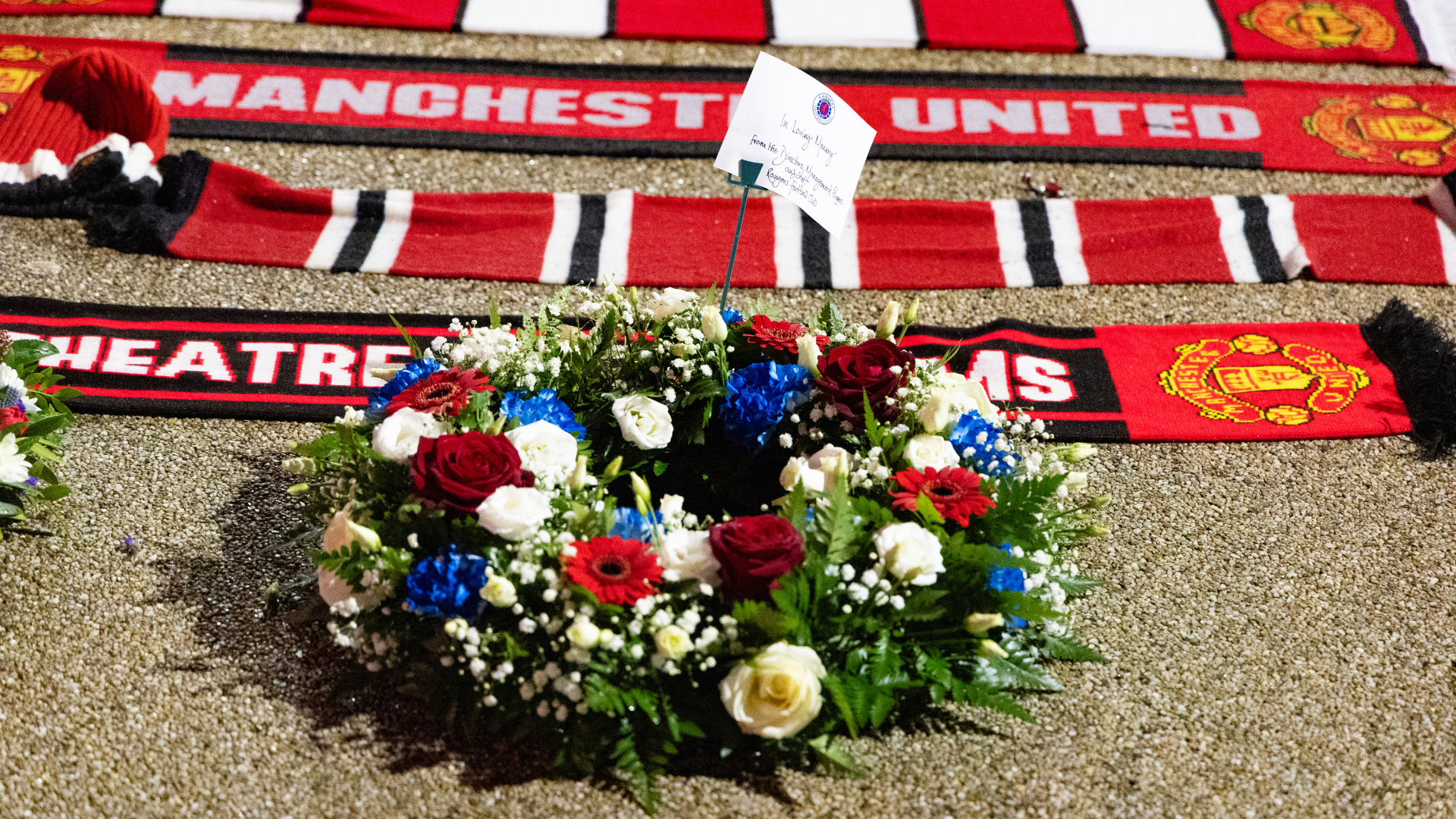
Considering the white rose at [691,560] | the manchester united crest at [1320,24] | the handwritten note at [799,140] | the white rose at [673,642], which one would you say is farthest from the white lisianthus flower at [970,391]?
the manchester united crest at [1320,24]

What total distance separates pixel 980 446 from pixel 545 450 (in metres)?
0.78

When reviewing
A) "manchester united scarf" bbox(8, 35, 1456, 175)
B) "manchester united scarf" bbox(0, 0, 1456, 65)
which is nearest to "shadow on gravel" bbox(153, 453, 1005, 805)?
"manchester united scarf" bbox(8, 35, 1456, 175)

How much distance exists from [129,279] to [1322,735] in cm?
293

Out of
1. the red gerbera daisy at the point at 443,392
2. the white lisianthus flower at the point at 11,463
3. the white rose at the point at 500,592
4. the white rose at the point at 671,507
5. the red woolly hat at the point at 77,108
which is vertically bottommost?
the white rose at the point at 500,592

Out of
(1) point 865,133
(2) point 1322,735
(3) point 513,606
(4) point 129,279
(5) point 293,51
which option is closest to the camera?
(3) point 513,606

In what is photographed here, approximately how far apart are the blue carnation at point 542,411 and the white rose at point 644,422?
80 mm

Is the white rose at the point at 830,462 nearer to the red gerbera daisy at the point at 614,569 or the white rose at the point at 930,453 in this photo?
the white rose at the point at 930,453

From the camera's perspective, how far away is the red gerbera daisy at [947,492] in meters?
1.96

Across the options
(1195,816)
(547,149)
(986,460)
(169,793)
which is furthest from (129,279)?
(1195,816)

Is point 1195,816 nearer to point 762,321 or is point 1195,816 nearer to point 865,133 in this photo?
point 762,321

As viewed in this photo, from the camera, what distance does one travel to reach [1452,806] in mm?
1967

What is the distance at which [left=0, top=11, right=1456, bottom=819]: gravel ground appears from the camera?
1.91 meters

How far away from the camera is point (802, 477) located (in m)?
1.99

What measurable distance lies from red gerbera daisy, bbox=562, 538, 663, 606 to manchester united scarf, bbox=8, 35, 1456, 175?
81.6 inches
